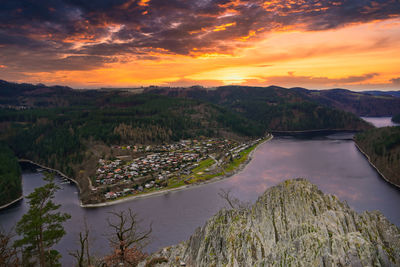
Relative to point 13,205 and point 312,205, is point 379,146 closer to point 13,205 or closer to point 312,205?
point 312,205

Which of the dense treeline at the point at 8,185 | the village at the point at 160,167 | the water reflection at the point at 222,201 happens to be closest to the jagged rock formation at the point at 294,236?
the water reflection at the point at 222,201

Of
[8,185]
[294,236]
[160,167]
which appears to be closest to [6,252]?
[294,236]

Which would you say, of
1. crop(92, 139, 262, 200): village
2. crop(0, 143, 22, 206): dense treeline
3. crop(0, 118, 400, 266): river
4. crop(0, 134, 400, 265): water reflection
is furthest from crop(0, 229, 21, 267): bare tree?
crop(0, 143, 22, 206): dense treeline

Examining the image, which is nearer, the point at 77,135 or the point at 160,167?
the point at 160,167

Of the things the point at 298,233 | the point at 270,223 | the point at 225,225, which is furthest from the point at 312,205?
the point at 225,225

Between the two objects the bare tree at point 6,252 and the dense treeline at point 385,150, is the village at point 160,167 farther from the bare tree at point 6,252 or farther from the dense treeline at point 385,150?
the dense treeline at point 385,150

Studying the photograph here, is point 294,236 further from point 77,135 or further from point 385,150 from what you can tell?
point 77,135
